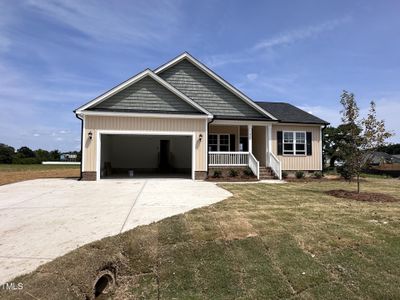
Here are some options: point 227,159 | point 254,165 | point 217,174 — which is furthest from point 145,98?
point 254,165

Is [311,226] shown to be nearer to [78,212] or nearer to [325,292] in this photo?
[325,292]

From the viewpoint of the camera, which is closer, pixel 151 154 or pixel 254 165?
pixel 254 165

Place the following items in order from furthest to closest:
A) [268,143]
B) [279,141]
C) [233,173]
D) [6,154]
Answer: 1. [6,154]
2. [279,141]
3. [268,143]
4. [233,173]

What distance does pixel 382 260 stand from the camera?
466cm

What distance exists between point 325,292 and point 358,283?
1.80 feet

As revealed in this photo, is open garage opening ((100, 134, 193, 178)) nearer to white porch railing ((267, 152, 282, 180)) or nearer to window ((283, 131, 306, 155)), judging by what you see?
white porch railing ((267, 152, 282, 180))

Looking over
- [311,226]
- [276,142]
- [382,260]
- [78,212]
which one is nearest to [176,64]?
[276,142]

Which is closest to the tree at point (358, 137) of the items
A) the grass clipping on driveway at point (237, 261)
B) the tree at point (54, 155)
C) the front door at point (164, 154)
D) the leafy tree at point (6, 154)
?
the grass clipping on driveway at point (237, 261)

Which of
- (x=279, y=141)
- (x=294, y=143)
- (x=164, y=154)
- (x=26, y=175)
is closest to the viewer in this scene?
(x=279, y=141)

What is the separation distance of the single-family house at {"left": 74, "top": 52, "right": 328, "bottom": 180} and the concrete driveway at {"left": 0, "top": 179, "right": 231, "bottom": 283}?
5.53m

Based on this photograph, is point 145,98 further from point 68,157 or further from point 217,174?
point 68,157

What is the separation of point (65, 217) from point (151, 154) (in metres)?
16.1

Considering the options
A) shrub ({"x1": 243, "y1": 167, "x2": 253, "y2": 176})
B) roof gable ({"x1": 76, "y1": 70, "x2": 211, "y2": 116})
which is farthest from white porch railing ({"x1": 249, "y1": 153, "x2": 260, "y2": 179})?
roof gable ({"x1": 76, "y1": 70, "x2": 211, "y2": 116})

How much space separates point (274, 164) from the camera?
1766 centimetres
